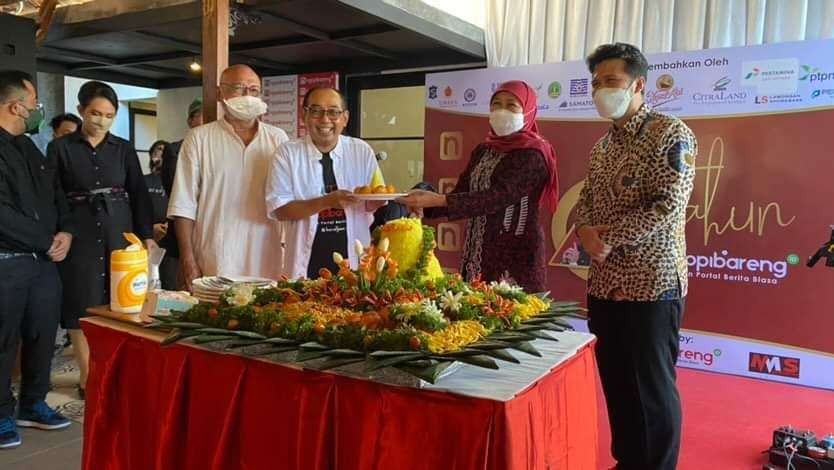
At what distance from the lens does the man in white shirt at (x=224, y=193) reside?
258cm

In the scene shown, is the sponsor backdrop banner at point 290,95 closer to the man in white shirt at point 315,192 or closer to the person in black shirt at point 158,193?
the person in black shirt at point 158,193

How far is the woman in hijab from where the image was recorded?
2279 mm

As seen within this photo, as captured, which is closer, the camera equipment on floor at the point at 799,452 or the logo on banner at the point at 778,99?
the camera equipment on floor at the point at 799,452

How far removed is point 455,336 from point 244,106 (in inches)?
63.5

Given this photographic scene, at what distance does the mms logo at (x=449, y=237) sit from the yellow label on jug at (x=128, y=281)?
287cm

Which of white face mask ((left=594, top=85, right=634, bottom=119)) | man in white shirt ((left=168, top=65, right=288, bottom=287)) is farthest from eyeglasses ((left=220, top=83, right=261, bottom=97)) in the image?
white face mask ((left=594, top=85, right=634, bottom=119))

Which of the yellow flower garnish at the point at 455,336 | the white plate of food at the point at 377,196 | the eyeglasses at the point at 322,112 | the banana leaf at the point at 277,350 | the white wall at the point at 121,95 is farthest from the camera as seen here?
the white wall at the point at 121,95

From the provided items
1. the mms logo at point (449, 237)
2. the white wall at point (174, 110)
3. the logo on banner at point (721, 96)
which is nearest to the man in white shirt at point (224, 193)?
the mms logo at point (449, 237)

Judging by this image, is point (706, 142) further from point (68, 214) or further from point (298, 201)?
point (68, 214)

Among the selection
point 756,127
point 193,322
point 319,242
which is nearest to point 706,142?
point 756,127

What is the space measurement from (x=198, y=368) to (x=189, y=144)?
4.09 feet

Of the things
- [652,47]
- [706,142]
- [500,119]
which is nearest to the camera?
[500,119]

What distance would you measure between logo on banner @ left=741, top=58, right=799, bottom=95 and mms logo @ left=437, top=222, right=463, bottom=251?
6.54ft

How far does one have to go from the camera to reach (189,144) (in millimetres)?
2582
